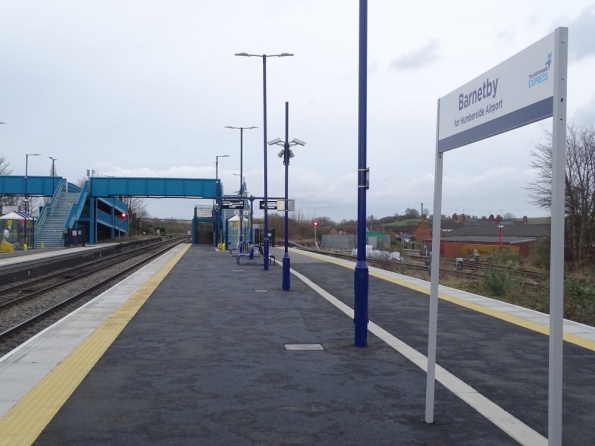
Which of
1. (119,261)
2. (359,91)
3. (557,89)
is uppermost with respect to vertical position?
(359,91)

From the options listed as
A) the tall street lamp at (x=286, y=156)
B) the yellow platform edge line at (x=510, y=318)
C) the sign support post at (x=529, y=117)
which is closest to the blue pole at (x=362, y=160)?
the sign support post at (x=529, y=117)

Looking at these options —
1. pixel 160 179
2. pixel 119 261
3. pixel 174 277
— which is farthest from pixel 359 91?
pixel 160 179

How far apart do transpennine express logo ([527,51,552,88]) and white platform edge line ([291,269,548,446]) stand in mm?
2641

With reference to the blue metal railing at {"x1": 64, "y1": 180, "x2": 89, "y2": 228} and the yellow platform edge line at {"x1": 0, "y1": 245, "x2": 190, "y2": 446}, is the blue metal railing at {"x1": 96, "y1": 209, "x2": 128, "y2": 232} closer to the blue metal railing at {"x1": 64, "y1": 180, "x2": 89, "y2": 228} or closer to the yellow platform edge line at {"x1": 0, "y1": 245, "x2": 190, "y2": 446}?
the blue metal railing at {"x1": 64, "y1": 180, "x2": 89, "y2": 228}

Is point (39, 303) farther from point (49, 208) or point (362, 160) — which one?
point (49, 208)

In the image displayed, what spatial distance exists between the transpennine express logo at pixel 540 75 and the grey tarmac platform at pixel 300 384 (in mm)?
2664

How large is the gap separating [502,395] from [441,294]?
900 centimetres

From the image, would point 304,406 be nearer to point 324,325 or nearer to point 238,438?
point 238,438

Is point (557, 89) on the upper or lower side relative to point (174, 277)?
upper

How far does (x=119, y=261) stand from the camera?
34.0 meters

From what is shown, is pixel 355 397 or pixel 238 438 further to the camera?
pixel 355 397

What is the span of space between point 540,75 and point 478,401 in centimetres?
319

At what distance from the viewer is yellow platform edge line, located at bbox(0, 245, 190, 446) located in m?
4.96

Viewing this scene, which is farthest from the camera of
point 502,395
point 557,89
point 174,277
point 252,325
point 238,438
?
point 174,277
